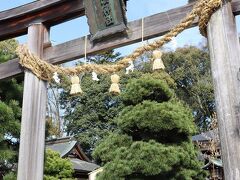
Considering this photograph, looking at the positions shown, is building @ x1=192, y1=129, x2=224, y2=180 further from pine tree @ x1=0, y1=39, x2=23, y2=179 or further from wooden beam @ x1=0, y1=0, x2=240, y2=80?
wooden beam @ x1=0, y1=0, x2=240, y2=80

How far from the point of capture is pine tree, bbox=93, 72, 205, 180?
5.70 metres

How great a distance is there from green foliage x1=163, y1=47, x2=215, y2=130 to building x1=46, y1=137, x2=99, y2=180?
857 cm

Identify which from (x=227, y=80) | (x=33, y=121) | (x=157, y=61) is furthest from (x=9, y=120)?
(x=227, y=80)

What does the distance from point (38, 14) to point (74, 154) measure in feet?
40.5

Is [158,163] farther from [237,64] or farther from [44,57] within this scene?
[237,64]

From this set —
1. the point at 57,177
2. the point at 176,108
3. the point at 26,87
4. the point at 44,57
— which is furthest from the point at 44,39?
the point at 57,177

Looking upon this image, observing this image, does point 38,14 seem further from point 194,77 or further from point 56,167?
point 194,77

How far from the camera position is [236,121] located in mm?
2359

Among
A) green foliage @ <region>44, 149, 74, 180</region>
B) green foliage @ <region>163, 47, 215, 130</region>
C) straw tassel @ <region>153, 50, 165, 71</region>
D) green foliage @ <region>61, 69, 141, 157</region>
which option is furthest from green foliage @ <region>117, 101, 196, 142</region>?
green foliage @ <region>163, 47, 215, 130</region>

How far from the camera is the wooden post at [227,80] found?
231 centimetres

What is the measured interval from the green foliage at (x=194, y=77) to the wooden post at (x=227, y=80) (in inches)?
733

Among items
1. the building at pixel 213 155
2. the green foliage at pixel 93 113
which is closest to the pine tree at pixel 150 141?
the building at pixel 213 155

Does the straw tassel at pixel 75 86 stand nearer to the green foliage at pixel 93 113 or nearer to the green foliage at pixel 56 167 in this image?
the green foliage at pixel 56 167

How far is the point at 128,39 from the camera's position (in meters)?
3.16
